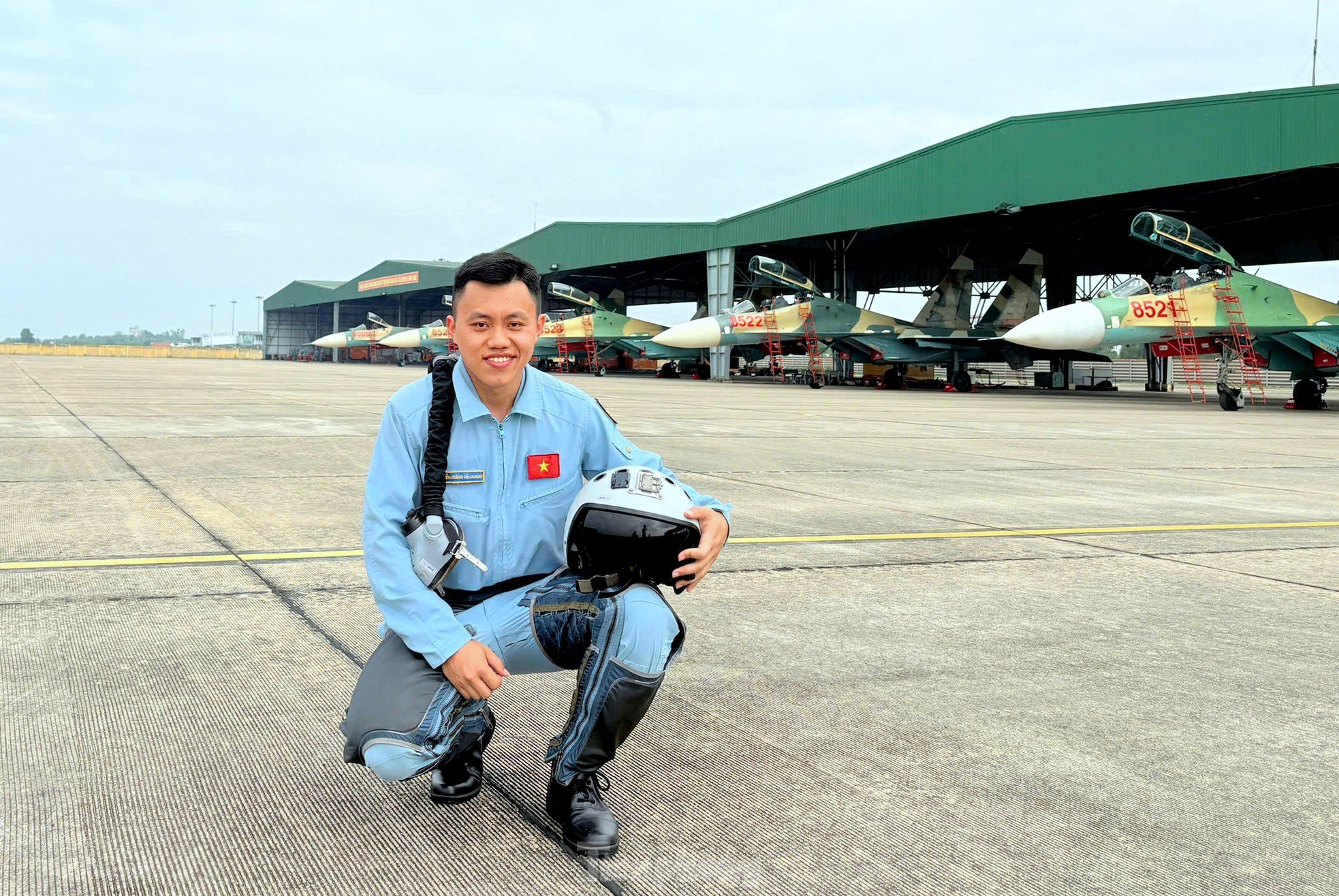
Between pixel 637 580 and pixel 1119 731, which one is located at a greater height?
pixel 637 580

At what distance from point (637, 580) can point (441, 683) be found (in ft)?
1.63

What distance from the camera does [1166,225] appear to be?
21.9 meters

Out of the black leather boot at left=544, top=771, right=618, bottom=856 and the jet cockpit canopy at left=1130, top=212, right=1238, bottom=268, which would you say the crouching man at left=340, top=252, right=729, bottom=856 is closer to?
the black leather boot at left=544, top=771, right=618, bottom=856

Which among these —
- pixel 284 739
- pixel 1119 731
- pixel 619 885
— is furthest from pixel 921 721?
pixel 284 739

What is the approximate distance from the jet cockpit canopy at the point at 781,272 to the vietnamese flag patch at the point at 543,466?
107 feet

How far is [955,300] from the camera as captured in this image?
3534 cm

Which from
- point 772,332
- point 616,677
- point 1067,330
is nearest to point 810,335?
point 772,332

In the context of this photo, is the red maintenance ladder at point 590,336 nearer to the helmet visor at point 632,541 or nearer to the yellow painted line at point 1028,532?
the yellow painted line at point 1028,532

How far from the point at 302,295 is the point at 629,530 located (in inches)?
3925

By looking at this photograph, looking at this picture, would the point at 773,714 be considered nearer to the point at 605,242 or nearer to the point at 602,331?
the point at 602,331

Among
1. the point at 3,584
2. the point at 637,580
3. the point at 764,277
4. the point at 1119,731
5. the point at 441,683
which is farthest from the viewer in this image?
the point at 764,277

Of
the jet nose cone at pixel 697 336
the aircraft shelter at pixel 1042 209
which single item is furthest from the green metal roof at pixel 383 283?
the jet nose cone at pixel 697 336

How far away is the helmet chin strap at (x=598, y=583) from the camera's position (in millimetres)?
2447

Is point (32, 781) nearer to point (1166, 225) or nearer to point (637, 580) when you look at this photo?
point (637, 580)
